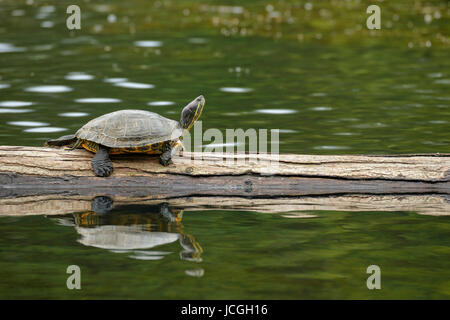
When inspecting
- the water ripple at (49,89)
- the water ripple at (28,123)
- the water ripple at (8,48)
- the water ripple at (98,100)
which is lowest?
the water ripple at (28,123)

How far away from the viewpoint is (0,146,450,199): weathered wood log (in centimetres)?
888

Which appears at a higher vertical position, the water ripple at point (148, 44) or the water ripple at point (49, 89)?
the water ripple at point (148, 44)

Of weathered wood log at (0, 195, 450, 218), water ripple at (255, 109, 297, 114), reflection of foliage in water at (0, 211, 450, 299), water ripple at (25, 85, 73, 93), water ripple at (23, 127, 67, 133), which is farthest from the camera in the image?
water ripple at (25, 85, 73, 93)

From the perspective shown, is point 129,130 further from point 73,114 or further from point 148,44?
point 148,44

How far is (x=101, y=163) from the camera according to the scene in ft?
28.9

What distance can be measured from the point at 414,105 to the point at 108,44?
11.2 m

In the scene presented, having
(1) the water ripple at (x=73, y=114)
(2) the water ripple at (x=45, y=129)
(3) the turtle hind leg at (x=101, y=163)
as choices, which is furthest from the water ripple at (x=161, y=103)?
(3) the turtle hind leg at (x=101, y=163)

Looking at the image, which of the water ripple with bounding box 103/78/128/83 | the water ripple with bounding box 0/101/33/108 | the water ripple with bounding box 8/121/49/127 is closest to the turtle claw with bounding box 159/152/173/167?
the water ripple with bounding box 8/121/49/127

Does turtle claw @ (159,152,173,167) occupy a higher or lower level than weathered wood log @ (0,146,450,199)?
higher

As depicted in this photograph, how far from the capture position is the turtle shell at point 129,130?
8.89 metres

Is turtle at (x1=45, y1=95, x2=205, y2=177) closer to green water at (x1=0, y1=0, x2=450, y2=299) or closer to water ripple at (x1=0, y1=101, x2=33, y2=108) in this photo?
green water at (x1=0, y1=0, x2=450, y2=299)

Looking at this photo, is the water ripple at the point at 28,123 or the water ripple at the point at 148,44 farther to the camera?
the water ripple at the point at 148,44

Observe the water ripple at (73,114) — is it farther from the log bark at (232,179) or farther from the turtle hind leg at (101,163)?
the turtle hind leg at (101,163)
